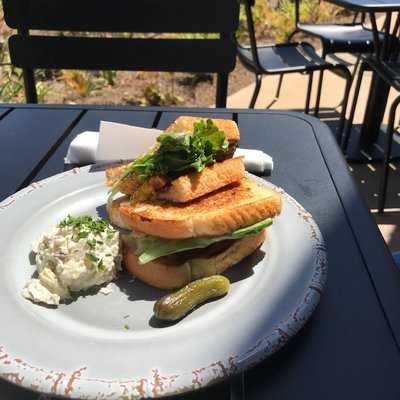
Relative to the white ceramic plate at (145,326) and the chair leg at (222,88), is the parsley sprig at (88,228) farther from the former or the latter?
the chair leg at (222,88)

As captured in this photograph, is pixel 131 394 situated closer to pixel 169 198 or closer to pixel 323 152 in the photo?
pixel 169 198

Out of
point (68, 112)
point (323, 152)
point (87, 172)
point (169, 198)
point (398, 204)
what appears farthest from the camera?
point (398, 204)

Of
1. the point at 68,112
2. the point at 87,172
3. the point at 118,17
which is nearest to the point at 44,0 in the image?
the point at 118,17

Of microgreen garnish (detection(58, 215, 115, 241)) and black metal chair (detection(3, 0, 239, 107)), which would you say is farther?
black metal chair (detection(3, 0, 239, 107))

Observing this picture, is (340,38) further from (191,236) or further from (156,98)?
(191,236)

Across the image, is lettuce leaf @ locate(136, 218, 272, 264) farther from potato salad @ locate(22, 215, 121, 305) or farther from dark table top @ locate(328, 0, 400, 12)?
dark table top @ locate(328, 0, 400, 12)

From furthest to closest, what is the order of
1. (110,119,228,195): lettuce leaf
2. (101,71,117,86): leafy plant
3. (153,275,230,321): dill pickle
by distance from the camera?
(101,71,117,86): leafy plant
(110,119,228,195): lettuce leaf
(153,275,230,321): dill pickle

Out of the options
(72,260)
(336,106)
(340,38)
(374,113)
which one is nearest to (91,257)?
(72,260)

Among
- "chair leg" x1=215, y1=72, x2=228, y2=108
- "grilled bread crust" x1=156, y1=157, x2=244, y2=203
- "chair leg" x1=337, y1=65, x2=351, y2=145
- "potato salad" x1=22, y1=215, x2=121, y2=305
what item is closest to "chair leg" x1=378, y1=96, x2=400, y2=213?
"chair leg" x1=337, y1=65, x2=351, y2=145
